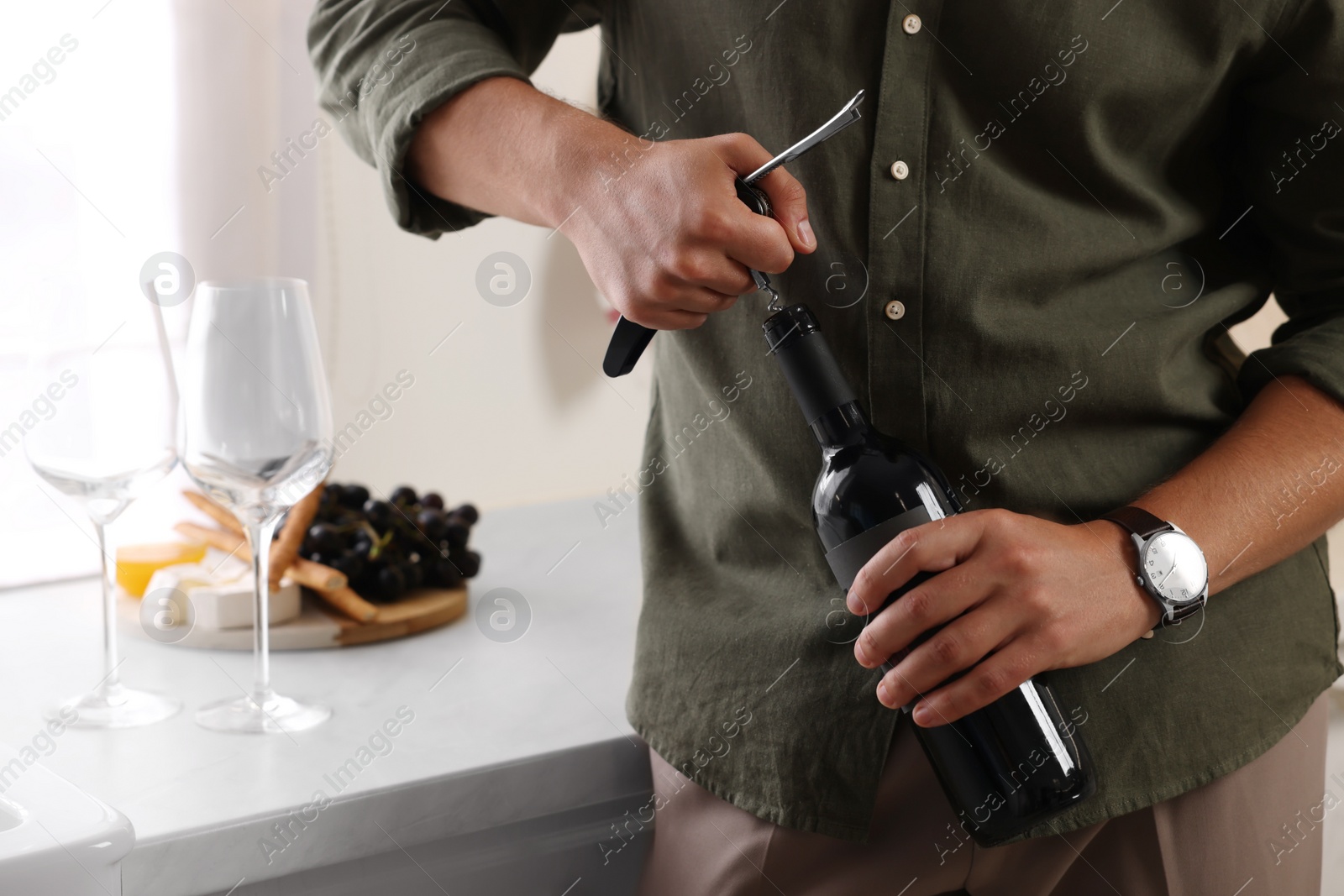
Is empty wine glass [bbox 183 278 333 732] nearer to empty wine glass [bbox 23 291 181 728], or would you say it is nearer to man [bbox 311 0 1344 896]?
empty wine glass [bbox 23 291 181 728]

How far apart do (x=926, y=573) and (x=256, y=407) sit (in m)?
0.47

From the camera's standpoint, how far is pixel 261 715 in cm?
78

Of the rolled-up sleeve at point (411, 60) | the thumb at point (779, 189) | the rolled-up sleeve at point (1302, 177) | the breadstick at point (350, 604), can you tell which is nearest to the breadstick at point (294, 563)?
the breadstick at point (350, 604)

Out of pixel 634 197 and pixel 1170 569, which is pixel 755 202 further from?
pixel 1170 569

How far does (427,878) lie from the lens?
28.5 inches

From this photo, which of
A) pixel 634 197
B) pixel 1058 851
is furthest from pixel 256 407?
pixel 1058 851

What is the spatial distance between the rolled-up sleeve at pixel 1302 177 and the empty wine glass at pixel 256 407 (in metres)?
0.63

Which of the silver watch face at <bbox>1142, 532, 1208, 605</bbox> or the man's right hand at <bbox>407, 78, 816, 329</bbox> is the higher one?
the man's right hand at <bbox>407, 78, 816, 329</bbox>

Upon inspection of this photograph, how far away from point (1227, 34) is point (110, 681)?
0.85 m

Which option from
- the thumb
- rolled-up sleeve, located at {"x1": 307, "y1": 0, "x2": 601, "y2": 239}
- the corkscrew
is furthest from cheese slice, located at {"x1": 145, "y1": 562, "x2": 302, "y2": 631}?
the thumb

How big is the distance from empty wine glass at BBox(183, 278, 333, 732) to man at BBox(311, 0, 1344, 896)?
0.44ft

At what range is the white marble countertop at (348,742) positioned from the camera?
656 millimetres

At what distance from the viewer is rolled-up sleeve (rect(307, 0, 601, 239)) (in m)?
0.65

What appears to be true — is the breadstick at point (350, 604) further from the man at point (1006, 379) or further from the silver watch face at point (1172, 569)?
the silver watch face at point (1172, 569)
